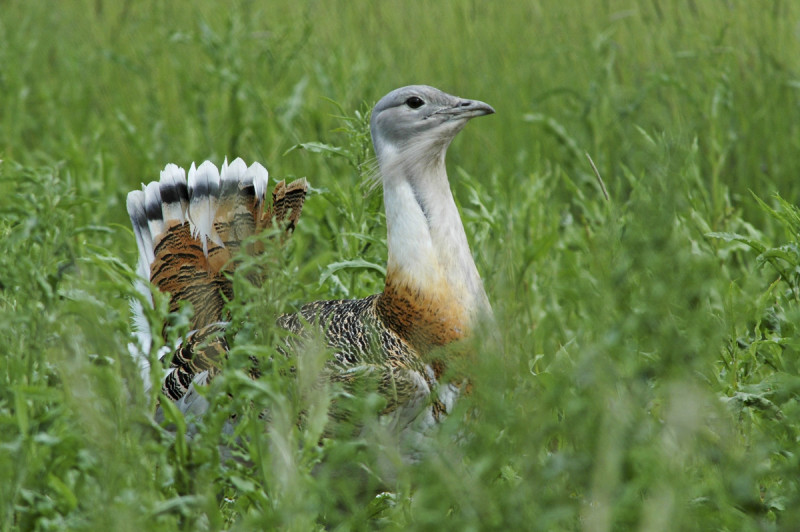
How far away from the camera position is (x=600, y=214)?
402cm

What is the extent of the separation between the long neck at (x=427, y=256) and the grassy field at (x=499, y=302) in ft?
0.48

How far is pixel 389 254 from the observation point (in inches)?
118

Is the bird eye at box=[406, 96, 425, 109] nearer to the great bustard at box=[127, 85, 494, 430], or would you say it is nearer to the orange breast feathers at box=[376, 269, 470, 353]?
the great bustard at box=[127, 85, 494, 430]

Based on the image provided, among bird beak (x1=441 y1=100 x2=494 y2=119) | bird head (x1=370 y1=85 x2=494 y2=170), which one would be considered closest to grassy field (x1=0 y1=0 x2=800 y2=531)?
bird head (x1=370 y1=85 x2=494 y2=170)

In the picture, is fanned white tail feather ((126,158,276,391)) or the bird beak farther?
fanned white tail feather ((126,158,276,391))

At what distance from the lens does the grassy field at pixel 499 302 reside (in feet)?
4.80

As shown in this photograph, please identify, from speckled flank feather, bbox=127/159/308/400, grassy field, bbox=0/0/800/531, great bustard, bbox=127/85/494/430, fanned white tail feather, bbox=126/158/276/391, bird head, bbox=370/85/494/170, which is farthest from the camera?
fanned white tail feather, bbox=126/158/276/391

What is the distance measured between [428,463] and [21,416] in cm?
75

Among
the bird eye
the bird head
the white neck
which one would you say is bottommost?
the white neck

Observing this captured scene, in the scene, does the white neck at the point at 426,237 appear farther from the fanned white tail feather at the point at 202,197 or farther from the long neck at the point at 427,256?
the fanned white tail feather at the point at 202,197

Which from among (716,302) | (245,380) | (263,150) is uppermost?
(245,380)

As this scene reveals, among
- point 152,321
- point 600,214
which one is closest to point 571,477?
point 152,321

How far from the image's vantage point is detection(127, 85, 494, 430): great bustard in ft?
9.04

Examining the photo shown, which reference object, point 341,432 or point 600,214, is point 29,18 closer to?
point 600,214
